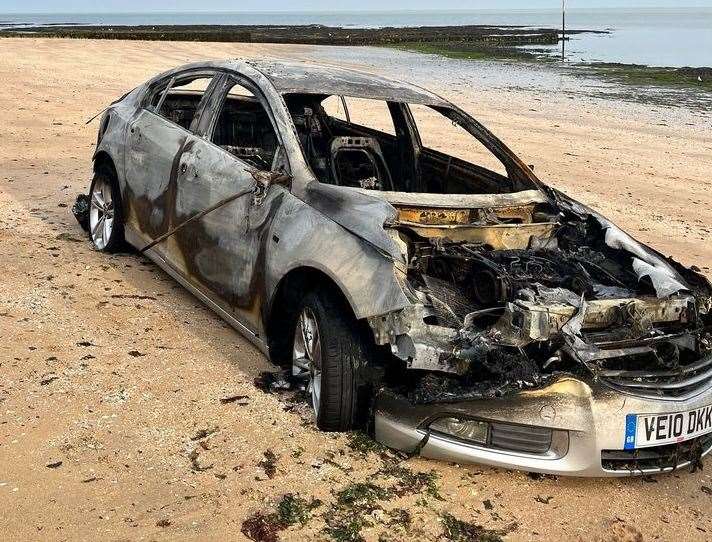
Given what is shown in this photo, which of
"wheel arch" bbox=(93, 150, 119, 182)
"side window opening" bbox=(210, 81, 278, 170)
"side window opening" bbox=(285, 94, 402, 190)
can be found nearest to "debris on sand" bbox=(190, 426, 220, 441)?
"side window opening" bbox=(210, 81, 278, 170)

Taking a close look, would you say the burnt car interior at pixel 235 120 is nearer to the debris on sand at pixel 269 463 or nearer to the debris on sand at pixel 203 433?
the debris on sand at pixel 203 433

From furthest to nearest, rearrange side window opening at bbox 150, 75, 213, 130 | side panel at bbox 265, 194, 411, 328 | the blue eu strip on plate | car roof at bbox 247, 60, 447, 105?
side window opening at bbox 150, 75, 213, 130 → car roof at bbox 247, 60, 447, 105 → side panel at bbox 265, 194, 411, 328 → the blue eu strip on plate

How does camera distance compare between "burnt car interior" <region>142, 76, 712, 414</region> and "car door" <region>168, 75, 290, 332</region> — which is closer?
"burnt car interior" <region>142, 76, 712, 414</region>

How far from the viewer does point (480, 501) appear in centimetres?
353

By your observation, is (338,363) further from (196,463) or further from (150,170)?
(150,170)

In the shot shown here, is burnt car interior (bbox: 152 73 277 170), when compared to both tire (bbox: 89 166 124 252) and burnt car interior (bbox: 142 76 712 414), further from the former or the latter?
tire (bbox: 89 166 124 252)

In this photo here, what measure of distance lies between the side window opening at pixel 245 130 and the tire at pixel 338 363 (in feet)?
3.95

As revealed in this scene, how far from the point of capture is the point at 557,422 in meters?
3.41

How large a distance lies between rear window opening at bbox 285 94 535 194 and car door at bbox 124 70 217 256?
82 cm

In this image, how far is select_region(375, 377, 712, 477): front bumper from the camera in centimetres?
341

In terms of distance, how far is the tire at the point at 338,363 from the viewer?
3738mm

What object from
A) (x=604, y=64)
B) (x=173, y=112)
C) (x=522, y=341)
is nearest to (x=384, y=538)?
(x=522, y=341)

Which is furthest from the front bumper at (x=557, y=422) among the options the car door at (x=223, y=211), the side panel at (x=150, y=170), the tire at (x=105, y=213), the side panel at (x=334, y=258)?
the tire at (x=105, y=213)

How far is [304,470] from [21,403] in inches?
A: 61.8
